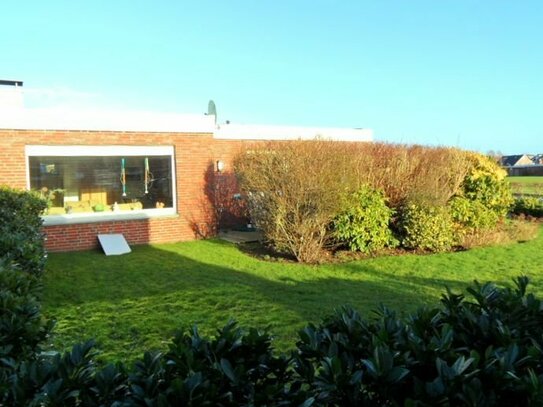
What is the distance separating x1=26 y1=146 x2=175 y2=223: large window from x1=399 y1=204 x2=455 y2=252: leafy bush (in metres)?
6.08

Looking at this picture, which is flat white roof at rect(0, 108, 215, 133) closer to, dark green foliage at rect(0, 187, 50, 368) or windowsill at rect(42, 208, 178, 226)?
windowsill at rect(42, 208, 178, 226)

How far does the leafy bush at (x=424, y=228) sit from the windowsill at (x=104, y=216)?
Answer: 5.93 m

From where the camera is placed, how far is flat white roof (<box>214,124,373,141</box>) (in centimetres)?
1481

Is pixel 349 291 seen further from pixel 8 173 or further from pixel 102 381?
pixel 8 173

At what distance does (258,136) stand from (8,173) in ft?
23.5

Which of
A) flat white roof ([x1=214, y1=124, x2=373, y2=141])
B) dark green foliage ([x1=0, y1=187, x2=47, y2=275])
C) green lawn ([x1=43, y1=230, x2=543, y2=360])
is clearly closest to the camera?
dark green foliage ([x1=0, y1=187, x2=47, y2=275])

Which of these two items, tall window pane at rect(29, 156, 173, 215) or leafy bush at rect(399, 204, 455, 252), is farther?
tall window pane at rect(29, 156, 173, 215)

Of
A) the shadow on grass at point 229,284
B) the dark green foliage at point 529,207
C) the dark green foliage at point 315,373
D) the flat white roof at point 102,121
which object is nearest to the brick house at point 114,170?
the flat white roof at point 102,121

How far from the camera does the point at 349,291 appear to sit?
732 centimetres

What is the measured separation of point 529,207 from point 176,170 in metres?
12.8

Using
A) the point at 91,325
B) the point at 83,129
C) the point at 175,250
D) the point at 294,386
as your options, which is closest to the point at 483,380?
the point at 294,386

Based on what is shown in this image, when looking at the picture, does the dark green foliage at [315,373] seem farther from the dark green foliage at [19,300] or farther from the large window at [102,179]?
the large window at [102,179]

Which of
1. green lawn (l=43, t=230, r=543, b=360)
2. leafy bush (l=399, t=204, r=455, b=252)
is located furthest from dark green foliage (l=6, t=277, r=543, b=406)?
leafy bush (l=399, t=204, r=455, b=252)

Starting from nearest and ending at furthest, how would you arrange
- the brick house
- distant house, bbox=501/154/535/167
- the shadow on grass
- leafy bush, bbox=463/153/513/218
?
the shadow on grass → the brick house → leafy bush, bbox=463/153/513/218 → distant house, bbox=501/154/535/167
